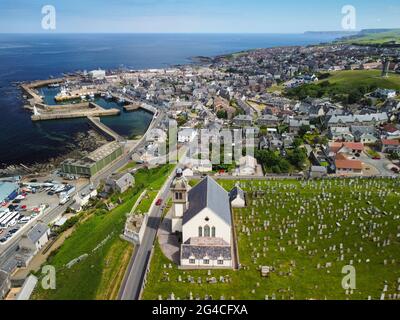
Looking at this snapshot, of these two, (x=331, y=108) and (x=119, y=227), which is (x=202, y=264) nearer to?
(x=119, y=227)

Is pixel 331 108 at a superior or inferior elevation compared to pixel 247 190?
superior

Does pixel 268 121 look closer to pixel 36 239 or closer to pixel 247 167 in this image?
pixel 247 167

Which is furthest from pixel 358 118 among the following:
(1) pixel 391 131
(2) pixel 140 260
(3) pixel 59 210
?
(3) pixel 59 210

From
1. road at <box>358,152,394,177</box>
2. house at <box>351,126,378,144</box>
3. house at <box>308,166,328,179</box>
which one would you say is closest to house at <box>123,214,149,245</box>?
house at <box>308,166,328,179</box>

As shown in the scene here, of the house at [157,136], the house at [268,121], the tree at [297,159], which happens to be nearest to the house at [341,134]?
the house at [268,121]

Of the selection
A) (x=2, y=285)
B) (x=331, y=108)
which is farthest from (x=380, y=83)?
(x=2, y=285)

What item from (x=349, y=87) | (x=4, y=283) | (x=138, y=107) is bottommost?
(x=4, y=283)

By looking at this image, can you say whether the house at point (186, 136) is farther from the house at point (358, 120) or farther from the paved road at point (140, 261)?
the paved road at point (140, 261)
